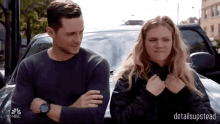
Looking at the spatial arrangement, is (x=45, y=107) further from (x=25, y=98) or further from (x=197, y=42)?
(x=197, y=42)

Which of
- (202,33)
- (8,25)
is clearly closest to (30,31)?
(8,25)

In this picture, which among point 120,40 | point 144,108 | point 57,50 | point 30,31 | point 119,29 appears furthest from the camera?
point 30,31

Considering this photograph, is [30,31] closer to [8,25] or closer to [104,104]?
[8,25]

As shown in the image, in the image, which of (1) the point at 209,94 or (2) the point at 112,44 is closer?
(1) the point at 209,94

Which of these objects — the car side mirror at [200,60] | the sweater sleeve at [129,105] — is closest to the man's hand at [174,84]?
the sweater sleeve at [129,105]

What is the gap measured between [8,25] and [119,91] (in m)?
2.99

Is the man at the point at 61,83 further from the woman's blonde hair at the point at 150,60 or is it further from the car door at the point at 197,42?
the car door at the point at 197,42

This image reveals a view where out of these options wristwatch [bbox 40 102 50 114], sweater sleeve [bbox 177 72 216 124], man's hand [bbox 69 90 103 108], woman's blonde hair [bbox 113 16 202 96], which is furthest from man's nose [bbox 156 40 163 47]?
wristwatch [bbox 40 102 50 114]

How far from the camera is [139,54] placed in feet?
6.29

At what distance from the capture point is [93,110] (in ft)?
5.49

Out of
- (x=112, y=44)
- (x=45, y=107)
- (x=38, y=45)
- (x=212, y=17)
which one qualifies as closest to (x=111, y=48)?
(x=112, y=44)

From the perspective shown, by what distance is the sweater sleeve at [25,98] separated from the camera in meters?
1.73

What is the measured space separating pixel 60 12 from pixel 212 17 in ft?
153

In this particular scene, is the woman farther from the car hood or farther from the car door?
the car door
